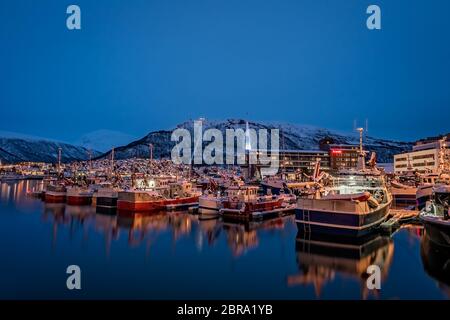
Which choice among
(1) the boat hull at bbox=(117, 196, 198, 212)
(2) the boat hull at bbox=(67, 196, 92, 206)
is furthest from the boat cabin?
(2) the boat hull at bbox=(67, 196, 92, 206)

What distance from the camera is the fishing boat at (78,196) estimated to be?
41.0 meters

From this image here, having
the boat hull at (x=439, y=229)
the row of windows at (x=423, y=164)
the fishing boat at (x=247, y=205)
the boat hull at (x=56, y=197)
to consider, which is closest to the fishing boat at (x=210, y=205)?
the fishing boat at (x=247, y=205)

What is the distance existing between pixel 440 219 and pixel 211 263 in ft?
34.5

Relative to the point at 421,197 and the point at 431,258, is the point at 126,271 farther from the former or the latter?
the point at 421,197

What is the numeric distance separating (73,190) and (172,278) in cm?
3277

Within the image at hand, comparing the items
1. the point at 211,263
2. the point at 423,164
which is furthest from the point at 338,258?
the point at 423,164

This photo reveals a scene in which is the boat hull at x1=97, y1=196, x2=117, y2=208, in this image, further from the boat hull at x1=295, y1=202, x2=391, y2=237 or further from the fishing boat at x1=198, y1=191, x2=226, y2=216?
the boat hull at x1=295, y1=202, x2=391, y2=237

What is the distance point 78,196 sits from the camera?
4147cm

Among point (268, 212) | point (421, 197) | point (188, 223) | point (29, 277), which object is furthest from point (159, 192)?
point (421, 197)

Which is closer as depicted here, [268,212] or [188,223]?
[188,223]

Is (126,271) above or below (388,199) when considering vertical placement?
below

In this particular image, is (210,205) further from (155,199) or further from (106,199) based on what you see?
(106,199)

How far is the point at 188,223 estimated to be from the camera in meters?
27.0

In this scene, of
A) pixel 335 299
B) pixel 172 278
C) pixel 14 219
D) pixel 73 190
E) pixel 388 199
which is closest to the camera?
pixel 335 299
